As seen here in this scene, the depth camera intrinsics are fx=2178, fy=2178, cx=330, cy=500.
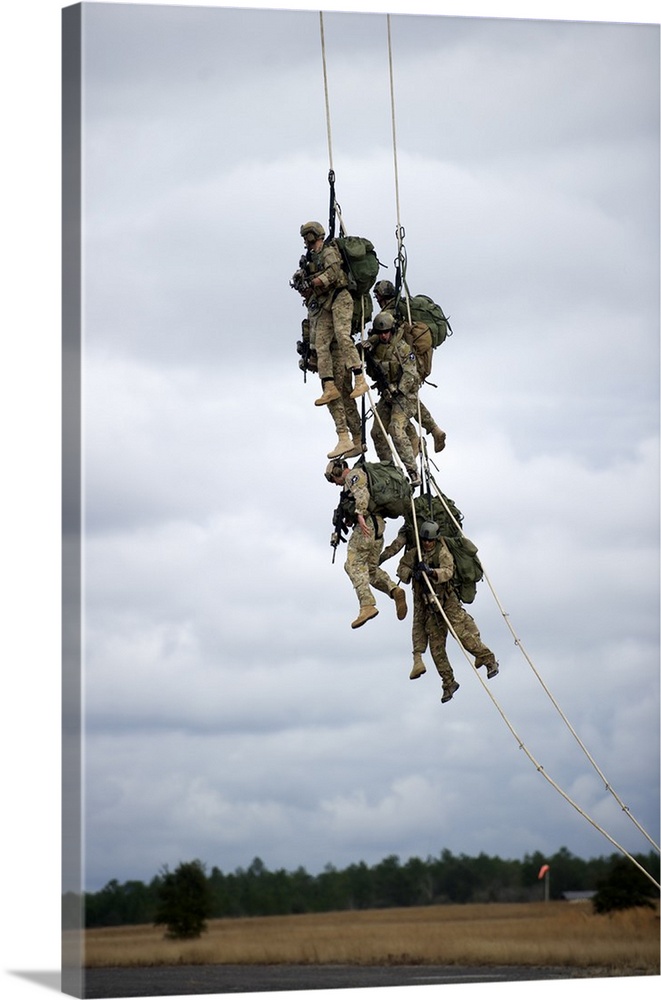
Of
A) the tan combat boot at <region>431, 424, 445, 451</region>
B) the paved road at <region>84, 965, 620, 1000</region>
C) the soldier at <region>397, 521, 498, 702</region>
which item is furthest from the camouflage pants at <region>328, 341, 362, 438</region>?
the paved road at <region>84, 965, 620, 1000</region>

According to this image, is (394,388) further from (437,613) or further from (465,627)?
(465,627)

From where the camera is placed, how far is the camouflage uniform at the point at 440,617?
59.6 ft

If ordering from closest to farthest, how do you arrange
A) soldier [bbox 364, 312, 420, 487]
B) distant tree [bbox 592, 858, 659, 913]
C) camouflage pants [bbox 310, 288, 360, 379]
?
camouflage pants [bbox 310, 288, 360, 379] < soldier [bbox 364, 312, 420, 487] < distant tree [bbox 592, 858, 659, 913]

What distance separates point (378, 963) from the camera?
19141mm

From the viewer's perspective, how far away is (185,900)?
1878 cm

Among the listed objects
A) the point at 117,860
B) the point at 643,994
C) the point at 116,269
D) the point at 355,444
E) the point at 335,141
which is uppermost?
the point at 335,141

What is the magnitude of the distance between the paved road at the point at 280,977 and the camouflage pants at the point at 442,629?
2775 mm

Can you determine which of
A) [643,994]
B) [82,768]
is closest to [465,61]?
[82,768]

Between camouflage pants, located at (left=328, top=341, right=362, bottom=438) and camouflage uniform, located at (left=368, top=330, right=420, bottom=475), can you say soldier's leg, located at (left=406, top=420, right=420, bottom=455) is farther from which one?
camouflage pants, located at (left=328, top=341, right=362, bottom=438)

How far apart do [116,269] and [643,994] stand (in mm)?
7696

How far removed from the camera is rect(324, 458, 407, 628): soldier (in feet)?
57.6

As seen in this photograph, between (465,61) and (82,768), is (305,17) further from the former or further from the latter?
(82,768)

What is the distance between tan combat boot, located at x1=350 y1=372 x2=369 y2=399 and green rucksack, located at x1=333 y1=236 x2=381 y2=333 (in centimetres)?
49

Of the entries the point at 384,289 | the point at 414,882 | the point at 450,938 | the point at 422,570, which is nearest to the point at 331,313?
the point at 384,289
